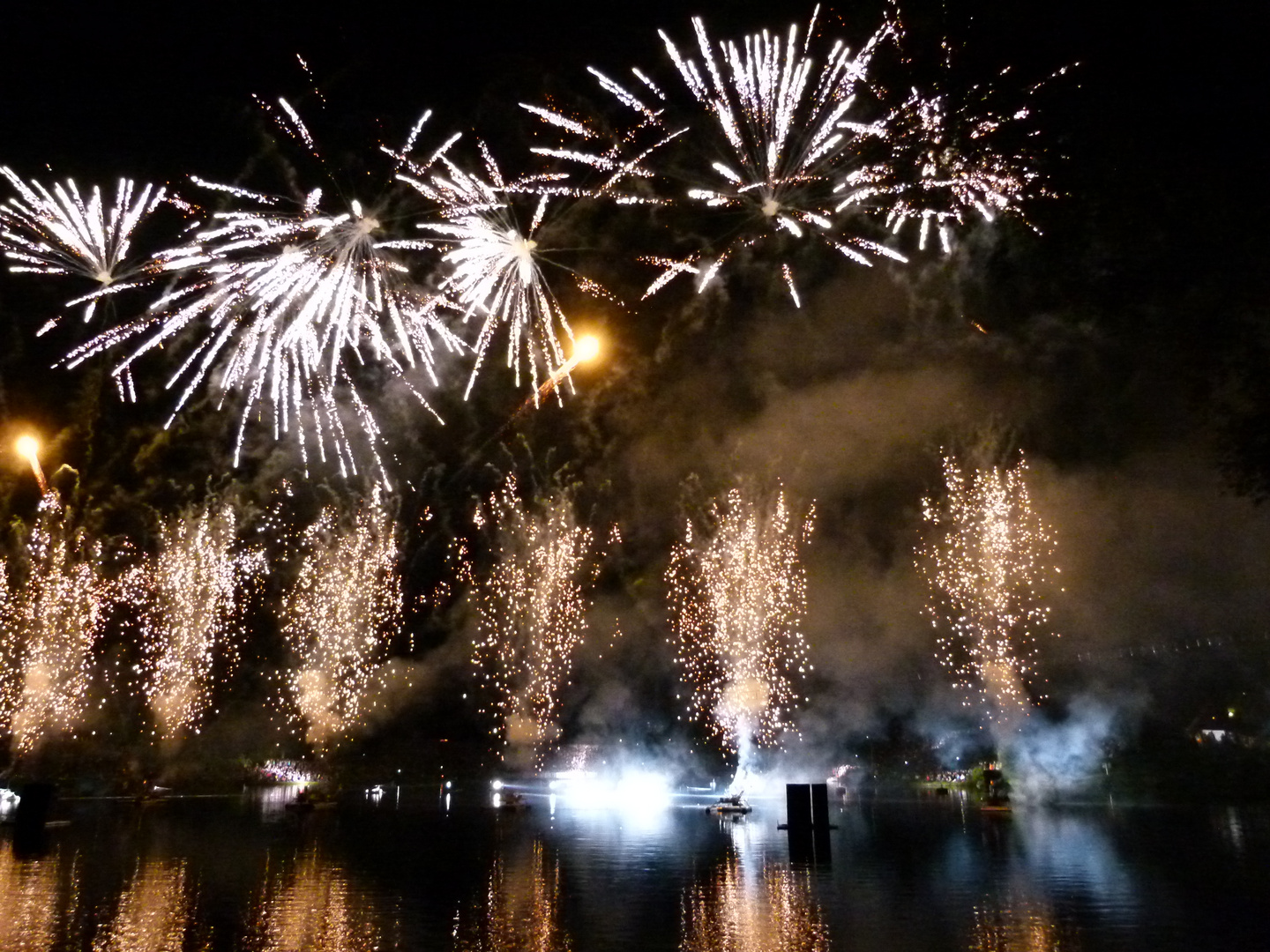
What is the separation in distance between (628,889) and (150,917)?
689 centimetres

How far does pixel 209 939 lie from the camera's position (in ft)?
33.8

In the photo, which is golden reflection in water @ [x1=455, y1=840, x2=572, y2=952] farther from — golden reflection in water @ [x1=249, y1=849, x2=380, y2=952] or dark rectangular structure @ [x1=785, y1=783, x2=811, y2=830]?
dark rectangular structure @ [x1=785, y1=783, x2=811, y2=830]

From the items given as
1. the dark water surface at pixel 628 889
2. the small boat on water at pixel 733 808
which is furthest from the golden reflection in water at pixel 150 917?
the small boat on water at pixel 733 808

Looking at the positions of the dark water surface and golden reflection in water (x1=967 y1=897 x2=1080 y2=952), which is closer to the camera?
golden reflection in water (x1=967 y1=897 x2=1080 y2=952)

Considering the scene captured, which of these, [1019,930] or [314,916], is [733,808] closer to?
[1019,930]

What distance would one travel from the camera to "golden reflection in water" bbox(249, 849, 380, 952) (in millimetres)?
10172

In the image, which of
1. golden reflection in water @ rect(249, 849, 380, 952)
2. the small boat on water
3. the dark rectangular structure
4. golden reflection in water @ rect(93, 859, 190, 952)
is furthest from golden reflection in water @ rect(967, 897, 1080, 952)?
the small boat on water

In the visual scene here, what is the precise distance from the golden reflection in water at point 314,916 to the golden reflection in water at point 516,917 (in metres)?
1.19

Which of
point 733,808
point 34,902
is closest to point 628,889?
point 34,902

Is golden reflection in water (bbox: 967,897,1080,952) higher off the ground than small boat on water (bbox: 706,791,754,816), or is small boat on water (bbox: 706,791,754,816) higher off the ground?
golden reflection in water (bbox: 967,897,1080,952)

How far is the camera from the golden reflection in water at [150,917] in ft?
Answer: 32.9

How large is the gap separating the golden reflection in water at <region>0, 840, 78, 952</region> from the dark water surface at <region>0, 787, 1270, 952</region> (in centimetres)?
5

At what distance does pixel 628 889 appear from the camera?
1445 cm

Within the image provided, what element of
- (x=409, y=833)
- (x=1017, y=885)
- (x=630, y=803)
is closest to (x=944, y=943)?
(x=1017, y=885)
